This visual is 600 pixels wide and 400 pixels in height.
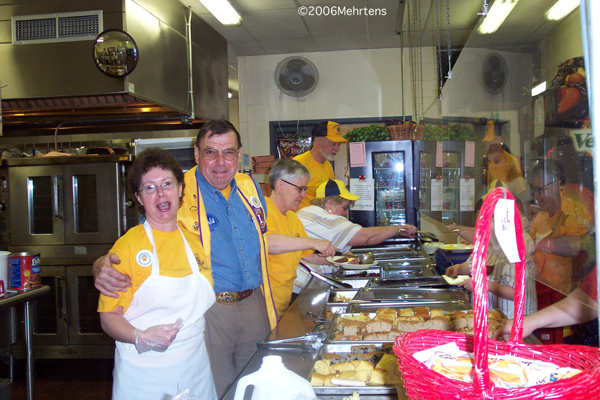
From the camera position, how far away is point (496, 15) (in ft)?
5.77

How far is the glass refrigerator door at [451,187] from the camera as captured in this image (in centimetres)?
277

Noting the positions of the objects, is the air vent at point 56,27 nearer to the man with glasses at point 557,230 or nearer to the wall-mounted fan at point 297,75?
the wall-mounted fan at point 297,75

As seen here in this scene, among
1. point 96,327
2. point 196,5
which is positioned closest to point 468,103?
point 196,5

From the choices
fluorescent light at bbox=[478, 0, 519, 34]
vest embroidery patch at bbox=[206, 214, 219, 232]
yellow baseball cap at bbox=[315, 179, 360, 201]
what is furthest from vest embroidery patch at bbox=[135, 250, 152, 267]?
yellow baseball cap at bbox=[315, 179, 360, 201]

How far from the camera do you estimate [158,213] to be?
196 centimetres

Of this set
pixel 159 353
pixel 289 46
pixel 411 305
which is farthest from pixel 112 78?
pixel 411 305

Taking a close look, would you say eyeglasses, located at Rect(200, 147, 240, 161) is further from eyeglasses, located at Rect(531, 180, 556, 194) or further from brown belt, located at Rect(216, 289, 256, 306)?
eyeglasses, located at Rect(531, 180, 556, 194)

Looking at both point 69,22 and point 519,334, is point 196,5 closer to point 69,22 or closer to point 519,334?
point 69,22

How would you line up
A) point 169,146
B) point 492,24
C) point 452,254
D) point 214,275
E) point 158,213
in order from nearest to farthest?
1. point 492,24
2. point 158,213
3. point 214,275
4. point 452,254
5. point 169,146

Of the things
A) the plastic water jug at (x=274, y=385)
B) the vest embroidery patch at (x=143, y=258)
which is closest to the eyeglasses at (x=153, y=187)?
the vest embroidery patch at (x=143, y=258)

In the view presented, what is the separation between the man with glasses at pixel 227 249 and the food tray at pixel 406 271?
1.17 metres

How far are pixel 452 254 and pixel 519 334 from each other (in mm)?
2167

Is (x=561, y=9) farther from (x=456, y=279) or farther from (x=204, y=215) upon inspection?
(x=456, y=279)

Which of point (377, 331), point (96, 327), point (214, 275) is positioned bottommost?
point (96, 327)
